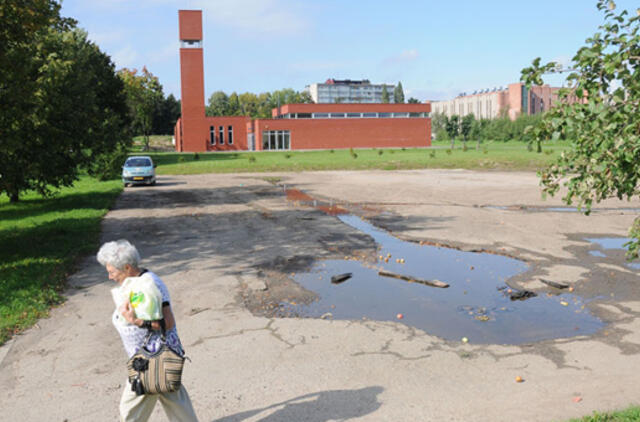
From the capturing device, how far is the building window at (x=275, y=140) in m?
81.1

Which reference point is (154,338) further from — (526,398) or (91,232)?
(91,232)

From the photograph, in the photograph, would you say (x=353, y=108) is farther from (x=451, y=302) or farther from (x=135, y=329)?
(x=135, y=329)

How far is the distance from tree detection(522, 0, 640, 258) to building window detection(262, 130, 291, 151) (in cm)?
7811

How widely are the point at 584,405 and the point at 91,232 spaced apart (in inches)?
506

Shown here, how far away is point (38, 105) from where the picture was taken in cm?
1238

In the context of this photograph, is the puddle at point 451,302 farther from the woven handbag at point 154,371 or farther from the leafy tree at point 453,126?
the leafy tree at point 453,126

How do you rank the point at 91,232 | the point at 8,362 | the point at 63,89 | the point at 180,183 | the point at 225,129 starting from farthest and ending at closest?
the point at 225,129 → the point at 180,183 → the point at 63,89 → the point at 91,232 → the point at 8,362

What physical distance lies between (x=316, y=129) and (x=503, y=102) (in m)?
99.3

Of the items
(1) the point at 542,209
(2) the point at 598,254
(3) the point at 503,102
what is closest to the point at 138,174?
(1) the point at 542,209

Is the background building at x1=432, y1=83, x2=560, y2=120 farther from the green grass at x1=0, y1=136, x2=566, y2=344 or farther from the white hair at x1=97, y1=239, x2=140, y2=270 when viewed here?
the white hair at x1=97, y1=239, x2=140, y2=270

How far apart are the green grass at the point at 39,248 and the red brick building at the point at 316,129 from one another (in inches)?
2294

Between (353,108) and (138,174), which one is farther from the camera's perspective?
(353,108)

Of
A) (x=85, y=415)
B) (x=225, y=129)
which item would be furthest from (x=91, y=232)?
(x=225, y=129)

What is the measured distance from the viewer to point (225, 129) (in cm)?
8219
